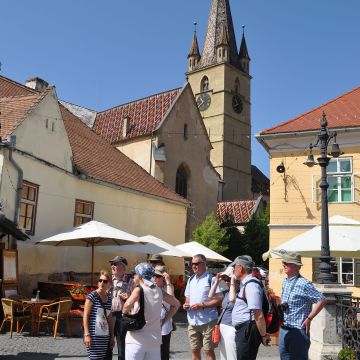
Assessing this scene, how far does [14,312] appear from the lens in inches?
410

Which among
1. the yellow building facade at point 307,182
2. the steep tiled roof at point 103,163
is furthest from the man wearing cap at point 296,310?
the steep tiled roof at point 103,163

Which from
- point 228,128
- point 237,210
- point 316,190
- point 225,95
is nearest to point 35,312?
point 316,190

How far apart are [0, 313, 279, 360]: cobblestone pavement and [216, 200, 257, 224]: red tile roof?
36135mm

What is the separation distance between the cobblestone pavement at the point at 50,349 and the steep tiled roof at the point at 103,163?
8.52 m

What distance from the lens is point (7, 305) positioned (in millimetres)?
10242

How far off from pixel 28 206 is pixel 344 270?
440 inches

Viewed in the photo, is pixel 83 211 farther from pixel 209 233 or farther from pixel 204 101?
pixel 204 101

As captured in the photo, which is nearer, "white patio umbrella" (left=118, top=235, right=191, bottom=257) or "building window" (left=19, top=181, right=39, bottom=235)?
"building window" (left=19, top=181, right=39, bottom=235)

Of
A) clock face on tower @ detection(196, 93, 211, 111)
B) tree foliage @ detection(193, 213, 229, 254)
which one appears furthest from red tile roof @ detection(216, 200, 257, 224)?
clock face on tower @ detection(196, 93, 211, 111)

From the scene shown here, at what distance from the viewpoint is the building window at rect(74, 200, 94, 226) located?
17.5 metres

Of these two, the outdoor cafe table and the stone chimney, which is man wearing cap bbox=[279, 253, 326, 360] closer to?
the outdoor cafe table

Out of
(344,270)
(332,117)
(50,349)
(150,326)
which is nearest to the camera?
(150,326)

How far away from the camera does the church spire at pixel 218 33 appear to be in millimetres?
68750

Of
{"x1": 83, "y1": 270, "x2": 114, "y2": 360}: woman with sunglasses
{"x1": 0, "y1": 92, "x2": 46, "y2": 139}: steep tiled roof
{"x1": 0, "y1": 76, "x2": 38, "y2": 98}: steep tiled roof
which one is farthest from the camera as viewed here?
{"x1": 0, "y1": 76, "x2": 38, "y2": 98}: steep tiled roof
